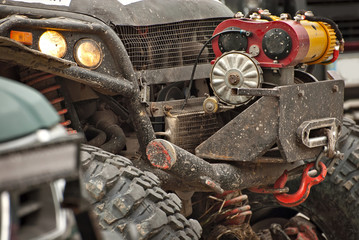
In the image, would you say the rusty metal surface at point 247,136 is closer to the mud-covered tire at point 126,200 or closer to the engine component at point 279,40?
the engine component at point 279,40

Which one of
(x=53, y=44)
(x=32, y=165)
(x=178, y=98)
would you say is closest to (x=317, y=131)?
(x=178, y=98)

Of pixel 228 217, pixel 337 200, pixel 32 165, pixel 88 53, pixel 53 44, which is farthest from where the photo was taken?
pixel 337 200

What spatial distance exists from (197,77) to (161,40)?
336mm

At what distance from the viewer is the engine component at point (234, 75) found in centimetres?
380

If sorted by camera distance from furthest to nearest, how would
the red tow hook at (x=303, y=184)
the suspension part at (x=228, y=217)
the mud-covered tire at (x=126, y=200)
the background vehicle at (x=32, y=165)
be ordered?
1. the suspension part at (x=228, y=217)
2. the red tow hook at (x=303, y=184)
3. the mud-covered tire at (x=126, y=200)
4. the background vehicle at (x=32, y=165)

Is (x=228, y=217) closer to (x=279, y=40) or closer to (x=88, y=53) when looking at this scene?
(x=279, y=40)

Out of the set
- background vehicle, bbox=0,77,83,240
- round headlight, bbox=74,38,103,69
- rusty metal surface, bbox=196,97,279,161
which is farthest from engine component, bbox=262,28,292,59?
background vehicle, bbox=0,77,83,240

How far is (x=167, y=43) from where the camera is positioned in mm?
4258

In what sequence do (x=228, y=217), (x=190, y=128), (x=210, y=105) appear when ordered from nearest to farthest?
(x=210, y=105)
(x=190, y=128)
(x=228, y=217)

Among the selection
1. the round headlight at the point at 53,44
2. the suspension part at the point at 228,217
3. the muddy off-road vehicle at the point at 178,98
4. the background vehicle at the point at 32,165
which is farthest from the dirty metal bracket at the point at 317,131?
the background vehicle at the point at 32,165

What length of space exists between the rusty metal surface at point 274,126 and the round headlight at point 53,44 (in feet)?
3.24

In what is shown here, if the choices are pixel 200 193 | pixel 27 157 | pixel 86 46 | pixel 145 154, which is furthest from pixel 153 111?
pixel 27 157

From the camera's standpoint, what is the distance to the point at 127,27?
4.01 m

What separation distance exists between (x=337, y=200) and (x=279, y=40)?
5.20 ft
